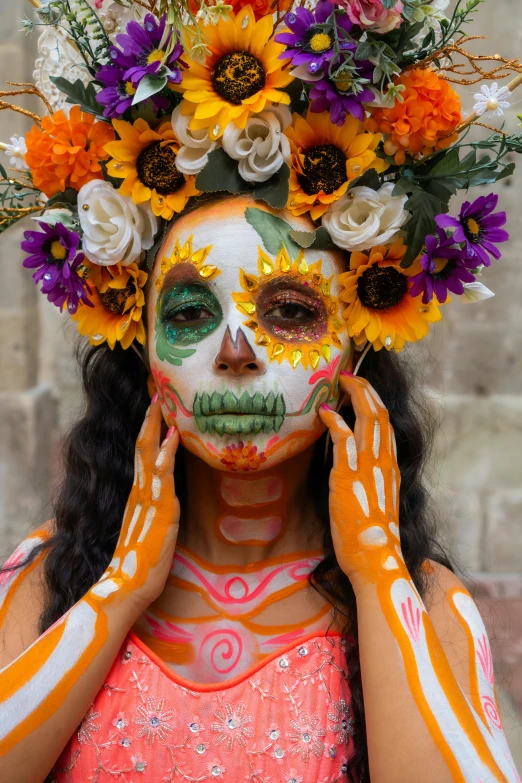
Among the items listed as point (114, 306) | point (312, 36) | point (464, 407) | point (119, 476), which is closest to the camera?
point (312, 36)

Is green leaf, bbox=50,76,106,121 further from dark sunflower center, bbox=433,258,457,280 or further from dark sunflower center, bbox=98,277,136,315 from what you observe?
dark sunflower center, bbox=433,258,457,280

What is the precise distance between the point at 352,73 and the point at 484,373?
3349 mm

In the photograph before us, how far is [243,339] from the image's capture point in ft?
7.22

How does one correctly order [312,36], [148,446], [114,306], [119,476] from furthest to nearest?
1. [119,476]
2. [114,306]
3. [148,446]
4. [312,36]

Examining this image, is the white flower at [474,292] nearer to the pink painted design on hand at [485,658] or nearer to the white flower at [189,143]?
the white flower at [189,143]

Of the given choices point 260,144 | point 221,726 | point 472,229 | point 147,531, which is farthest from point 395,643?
point 260,144

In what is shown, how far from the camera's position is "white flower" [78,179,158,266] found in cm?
234

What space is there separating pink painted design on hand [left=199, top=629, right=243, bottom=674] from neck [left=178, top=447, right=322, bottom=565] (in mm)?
215

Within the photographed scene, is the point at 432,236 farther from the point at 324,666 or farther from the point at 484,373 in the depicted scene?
the point at 484,373

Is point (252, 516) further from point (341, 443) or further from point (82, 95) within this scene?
point (82, 95)

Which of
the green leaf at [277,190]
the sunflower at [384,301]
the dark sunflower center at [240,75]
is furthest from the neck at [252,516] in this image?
the dark sunflower center at [240,75]

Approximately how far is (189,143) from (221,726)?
1.41 m

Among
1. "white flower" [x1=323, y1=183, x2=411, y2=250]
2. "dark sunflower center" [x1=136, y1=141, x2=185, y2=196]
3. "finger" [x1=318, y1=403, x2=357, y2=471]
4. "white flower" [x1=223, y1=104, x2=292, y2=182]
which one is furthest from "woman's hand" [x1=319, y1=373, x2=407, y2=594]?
"dark sunflower center" [x1=136, y1=141, x2=185, y2=196]

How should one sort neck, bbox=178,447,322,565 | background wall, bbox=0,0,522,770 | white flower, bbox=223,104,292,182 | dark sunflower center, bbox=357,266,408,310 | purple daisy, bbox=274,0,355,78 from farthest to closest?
background wall, bbox=0,0,522,770, neck, bbox=178,447,322,565, dark sunflower center, bbox=357,266,408,310, white flower, bbox=223,104,292,182, purple daisy, bbox=274,0,355,78
